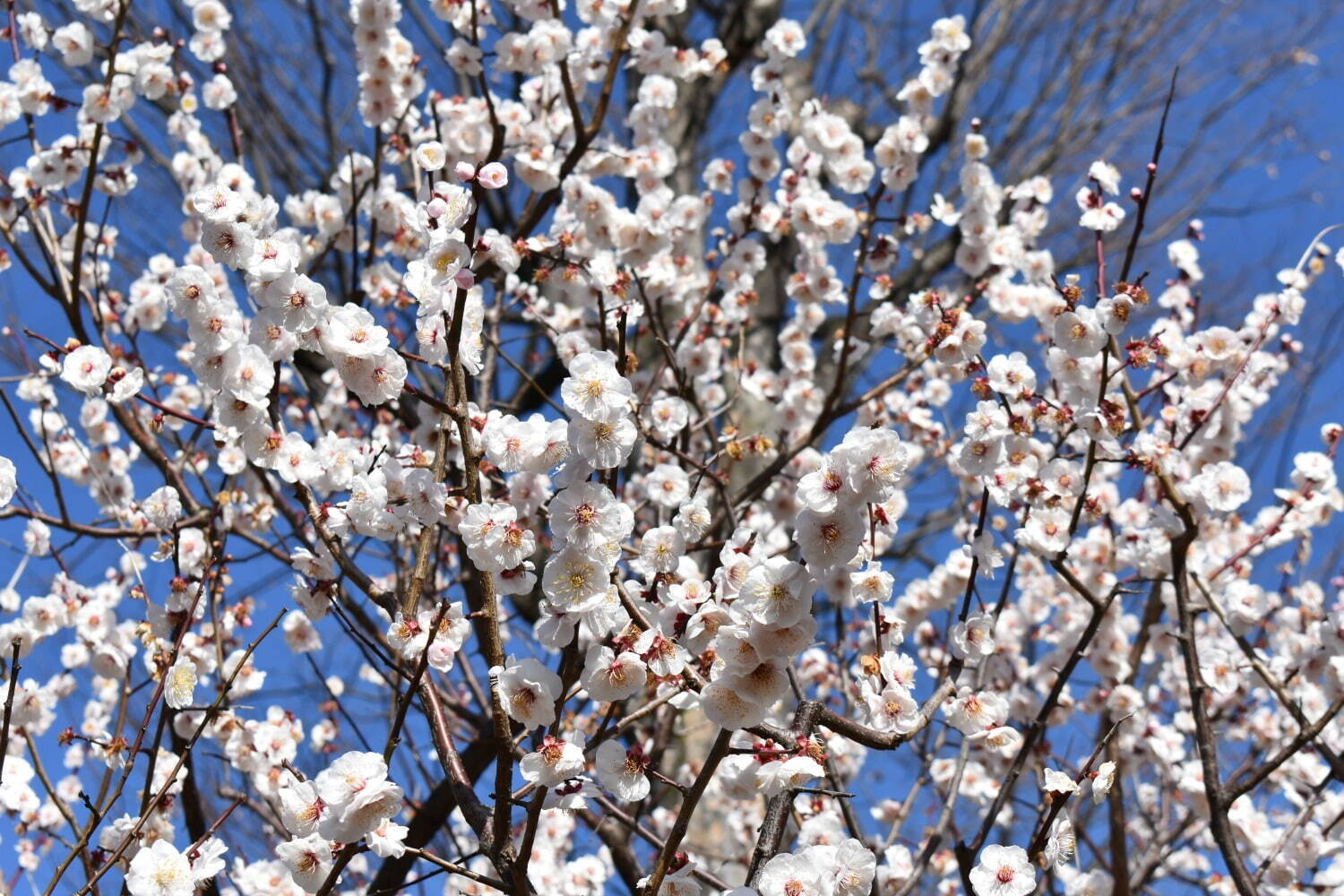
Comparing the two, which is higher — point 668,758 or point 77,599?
point 668,758

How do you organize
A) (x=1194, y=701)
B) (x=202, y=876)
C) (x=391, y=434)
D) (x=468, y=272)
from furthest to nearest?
(x=391, y=434)
(x=1194, y=701)
(x=202, y=876)
(x=468, y=272)

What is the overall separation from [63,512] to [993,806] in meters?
2.39

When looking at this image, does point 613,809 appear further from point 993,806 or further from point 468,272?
point 468,272

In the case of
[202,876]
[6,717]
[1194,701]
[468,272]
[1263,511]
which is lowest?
[202,876]

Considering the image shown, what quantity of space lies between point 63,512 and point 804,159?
8.23 feet

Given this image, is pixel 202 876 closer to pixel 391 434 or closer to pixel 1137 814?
pixel 391 434

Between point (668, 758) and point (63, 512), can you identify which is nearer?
point (63, 512)

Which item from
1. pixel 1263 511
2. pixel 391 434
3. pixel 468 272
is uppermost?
pixel 391 434

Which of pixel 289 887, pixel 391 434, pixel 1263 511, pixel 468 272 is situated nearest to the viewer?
pixel 468 272

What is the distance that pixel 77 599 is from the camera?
2934mm

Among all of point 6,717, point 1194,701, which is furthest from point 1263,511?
point 6,717

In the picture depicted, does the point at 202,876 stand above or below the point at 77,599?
below

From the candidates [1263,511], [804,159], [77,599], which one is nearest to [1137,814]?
[1263,511]

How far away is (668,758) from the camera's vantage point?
5.13m
